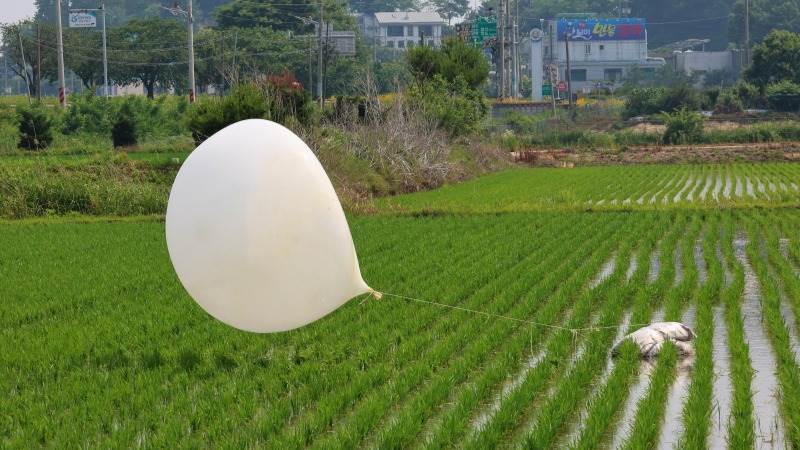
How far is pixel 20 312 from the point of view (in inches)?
437

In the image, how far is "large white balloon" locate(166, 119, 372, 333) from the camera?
7.68 meters

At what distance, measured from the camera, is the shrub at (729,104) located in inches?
2685

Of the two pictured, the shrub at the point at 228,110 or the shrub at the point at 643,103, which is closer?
the shrub at the point at 228,110

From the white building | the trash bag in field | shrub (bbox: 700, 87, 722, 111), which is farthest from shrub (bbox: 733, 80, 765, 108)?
the trash bag in field

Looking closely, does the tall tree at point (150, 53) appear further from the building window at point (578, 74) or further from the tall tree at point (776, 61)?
the building window at point (578, 74)

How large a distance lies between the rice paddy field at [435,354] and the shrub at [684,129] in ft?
119

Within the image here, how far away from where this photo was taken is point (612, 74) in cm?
11431

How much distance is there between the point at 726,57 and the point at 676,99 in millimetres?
37635

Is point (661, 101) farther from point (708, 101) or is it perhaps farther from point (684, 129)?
point (684, 129)

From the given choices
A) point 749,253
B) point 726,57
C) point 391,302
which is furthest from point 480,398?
point 726,57

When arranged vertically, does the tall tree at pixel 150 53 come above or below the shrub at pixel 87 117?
above

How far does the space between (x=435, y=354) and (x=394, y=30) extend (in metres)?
134

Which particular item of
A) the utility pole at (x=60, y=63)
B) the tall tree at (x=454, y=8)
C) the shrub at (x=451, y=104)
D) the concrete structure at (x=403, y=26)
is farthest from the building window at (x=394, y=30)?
the utility pole at (x=60, y=63)

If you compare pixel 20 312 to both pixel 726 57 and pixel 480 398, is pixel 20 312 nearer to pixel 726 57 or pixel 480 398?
pixel 480 398
